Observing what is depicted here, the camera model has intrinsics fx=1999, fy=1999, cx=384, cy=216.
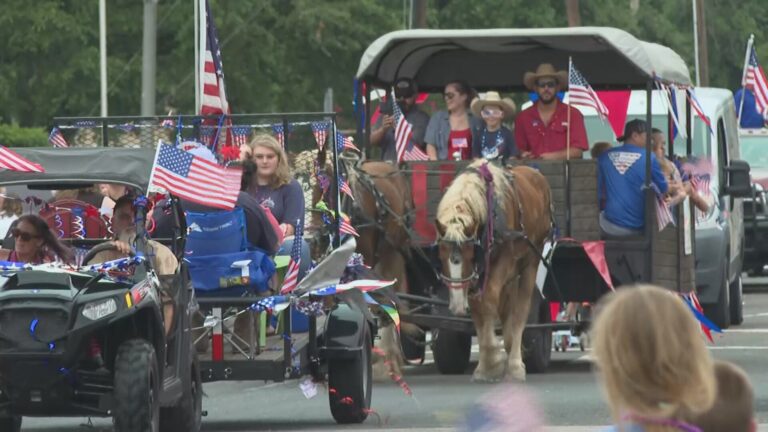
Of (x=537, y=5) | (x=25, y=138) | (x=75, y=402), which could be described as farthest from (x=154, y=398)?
(x=537, y=5)

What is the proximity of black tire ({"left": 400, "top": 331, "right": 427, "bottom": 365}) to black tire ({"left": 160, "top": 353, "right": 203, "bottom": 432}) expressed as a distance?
18.8ft

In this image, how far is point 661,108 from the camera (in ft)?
64.2

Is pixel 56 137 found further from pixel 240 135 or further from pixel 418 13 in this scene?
pixel 418 13

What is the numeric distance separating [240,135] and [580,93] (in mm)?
3547

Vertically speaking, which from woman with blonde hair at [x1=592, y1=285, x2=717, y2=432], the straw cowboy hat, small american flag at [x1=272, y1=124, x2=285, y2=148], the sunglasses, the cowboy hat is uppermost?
the cowboy hat

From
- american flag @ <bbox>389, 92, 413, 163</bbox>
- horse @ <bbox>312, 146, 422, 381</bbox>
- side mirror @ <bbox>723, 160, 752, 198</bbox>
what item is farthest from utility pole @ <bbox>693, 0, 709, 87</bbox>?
horse @ <bbox>312, 146, 422, 381</bbox>

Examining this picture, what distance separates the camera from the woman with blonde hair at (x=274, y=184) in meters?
12.8

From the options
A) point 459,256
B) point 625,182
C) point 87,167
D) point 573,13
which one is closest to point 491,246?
point 459,256

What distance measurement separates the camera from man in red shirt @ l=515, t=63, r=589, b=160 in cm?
1622

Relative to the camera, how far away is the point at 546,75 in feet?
54.2

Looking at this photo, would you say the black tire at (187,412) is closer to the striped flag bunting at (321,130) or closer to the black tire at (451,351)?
the striped flag bunting at (321,130)

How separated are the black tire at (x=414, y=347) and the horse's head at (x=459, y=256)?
1.91 meters

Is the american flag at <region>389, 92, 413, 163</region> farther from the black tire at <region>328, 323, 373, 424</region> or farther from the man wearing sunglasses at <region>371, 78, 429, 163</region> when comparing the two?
the black tire at <region>328, 323, 373, 424</region>

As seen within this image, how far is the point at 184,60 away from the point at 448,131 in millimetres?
23332
